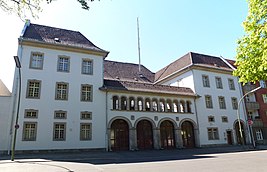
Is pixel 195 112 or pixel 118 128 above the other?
pixel 195 112

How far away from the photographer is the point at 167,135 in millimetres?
26891

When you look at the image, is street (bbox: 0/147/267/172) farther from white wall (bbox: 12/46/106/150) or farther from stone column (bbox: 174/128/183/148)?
stone column (bbox: 174/128/183/148)

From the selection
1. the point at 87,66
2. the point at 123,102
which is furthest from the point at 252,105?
the point at 87,66

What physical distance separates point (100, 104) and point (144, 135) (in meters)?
6.50

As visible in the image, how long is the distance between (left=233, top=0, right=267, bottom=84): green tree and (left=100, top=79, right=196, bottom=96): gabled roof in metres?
15.3

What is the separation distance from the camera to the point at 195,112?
2895 cm

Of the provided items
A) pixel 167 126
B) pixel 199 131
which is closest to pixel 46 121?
pixel 167 126

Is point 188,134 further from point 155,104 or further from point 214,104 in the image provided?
point 214,104

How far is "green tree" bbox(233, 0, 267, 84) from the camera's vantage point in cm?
1032

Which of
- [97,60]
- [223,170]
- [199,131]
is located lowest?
[223,170]

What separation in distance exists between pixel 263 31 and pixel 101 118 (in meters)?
17.7

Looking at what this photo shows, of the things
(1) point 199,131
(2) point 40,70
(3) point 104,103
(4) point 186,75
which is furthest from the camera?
(4) point 186,75

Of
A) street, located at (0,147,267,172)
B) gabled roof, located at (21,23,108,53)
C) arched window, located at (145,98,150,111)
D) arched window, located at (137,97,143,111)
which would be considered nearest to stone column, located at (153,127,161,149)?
arched window, located at (145,98,150,111)

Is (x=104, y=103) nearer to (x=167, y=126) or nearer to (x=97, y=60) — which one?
(x=97, y=60)
